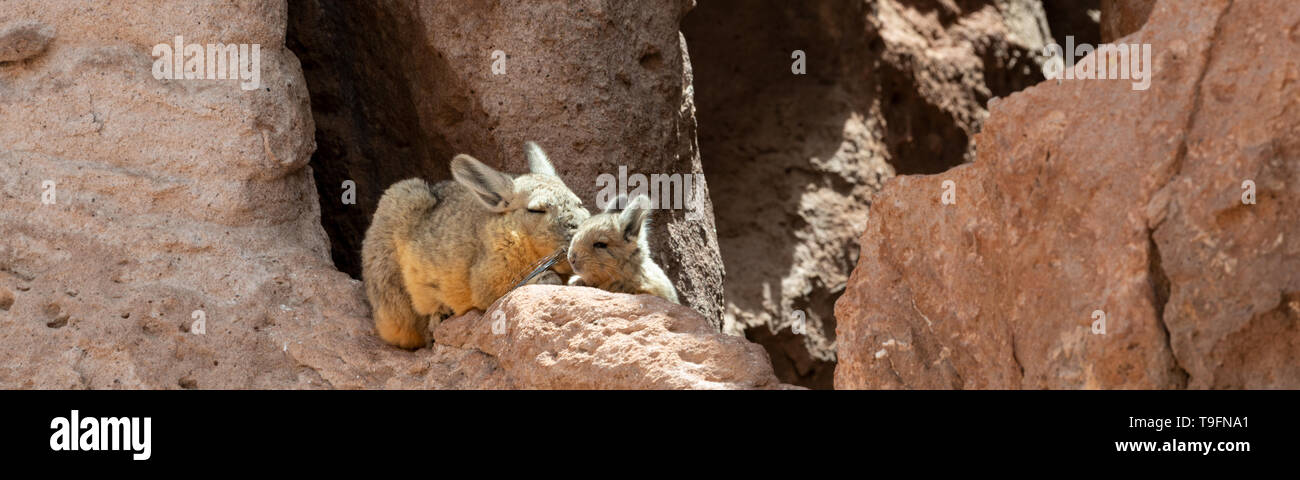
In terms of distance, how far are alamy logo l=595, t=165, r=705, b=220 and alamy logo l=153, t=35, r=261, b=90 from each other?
6.11 ft

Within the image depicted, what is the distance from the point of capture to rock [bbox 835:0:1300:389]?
3.74 meters

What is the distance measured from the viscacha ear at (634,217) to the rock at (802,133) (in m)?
4.03

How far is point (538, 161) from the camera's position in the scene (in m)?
6.71

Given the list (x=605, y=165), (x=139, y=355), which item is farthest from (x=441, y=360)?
(x=605, y=165)

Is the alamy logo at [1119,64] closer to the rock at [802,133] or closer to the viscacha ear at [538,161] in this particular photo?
the viscacha ear at [538,161]

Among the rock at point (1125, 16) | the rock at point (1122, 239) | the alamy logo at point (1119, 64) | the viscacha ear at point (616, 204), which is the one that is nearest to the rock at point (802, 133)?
the rock at point (1125, 16)

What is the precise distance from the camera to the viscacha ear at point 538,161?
6656 millimetres

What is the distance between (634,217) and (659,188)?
127cm

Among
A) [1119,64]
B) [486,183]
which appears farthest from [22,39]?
[1119,64]

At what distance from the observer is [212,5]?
6.65 meters

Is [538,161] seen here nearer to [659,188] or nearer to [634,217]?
[634,217]

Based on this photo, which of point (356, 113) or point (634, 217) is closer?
point (634, 217)

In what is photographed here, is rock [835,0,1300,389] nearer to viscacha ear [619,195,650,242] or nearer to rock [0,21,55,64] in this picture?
viscacha ear [619,195,650,242]

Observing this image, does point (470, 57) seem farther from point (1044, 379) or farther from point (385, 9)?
point (1044, 379)
